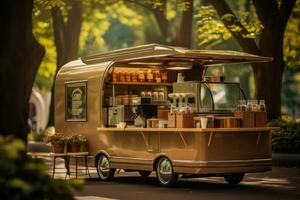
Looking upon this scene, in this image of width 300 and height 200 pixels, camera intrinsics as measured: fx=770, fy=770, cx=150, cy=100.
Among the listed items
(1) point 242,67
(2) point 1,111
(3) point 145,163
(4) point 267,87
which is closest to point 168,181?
(3) point 145,163

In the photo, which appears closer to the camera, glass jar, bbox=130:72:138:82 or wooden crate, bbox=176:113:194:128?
wooden crate, bbox=176:113:194:128

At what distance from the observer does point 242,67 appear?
56000mm

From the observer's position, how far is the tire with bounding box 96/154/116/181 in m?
18.3

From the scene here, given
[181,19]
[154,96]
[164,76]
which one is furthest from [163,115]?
[181,19]

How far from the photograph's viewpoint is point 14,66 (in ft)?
32.2

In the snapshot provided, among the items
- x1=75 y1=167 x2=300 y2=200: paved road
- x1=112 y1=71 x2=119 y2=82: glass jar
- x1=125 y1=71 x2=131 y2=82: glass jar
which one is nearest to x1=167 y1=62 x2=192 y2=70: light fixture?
x1=125 y1=71 x2=131 y2=82: glass jar

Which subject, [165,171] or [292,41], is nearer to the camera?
[165,171]

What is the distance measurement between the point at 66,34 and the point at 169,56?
1699 cm

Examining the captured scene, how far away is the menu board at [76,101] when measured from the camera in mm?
19391

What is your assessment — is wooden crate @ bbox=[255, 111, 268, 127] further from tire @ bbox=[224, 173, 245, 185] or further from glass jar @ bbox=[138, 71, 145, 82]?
glass jar @ bbox=[138, 71, 145, 82]

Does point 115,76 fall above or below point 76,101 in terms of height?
above

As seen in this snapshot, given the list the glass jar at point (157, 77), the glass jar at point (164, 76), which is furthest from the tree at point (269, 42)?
the glass jar at point (157, 77)

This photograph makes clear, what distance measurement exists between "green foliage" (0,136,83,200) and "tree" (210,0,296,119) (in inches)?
715

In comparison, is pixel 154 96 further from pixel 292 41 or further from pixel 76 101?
pixel 292 41
